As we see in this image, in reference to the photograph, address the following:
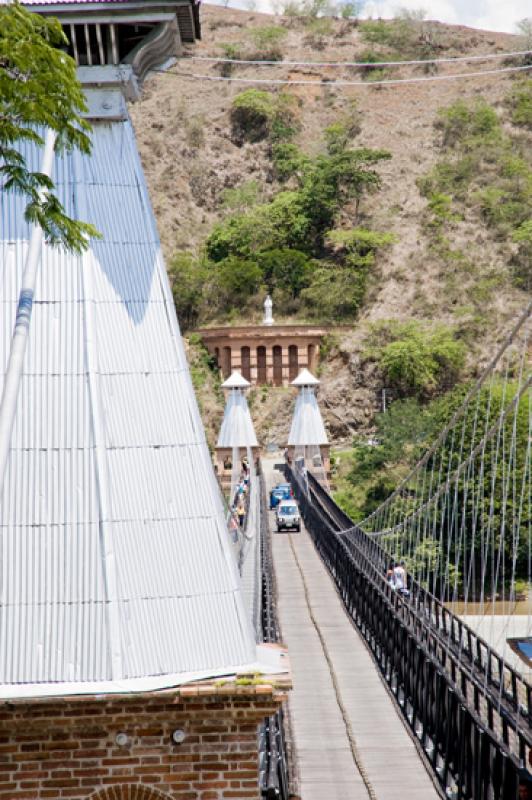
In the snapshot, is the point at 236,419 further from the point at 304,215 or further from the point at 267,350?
the point at 304,215

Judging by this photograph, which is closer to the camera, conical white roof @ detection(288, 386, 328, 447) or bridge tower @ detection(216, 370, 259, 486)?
bridge tower @ detection(216, 370, 259, 486)

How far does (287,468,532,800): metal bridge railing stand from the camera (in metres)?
9.56

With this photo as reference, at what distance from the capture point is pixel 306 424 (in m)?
40.6

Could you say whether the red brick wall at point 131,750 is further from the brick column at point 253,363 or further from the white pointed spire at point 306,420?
the brick column at point 253,363

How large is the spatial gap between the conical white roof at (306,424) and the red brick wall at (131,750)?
33629 millimetres

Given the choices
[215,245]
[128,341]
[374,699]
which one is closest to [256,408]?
[215,245]

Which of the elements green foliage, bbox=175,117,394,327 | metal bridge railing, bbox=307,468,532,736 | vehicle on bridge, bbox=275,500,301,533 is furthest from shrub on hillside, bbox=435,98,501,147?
vehicle on bridge, bbox=275,500,301,533

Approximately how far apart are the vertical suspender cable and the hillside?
55752mm

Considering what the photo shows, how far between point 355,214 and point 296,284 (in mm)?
10055

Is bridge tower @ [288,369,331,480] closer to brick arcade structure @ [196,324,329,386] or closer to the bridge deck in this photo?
the bridge deck

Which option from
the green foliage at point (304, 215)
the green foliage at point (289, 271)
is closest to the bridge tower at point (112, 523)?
the green foliage at point (289, 271)

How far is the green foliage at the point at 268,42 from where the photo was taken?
10888cm

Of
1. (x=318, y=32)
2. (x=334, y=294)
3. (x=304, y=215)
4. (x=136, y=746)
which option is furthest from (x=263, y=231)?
(x=136, y=746)

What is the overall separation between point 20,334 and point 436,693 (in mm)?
6535
